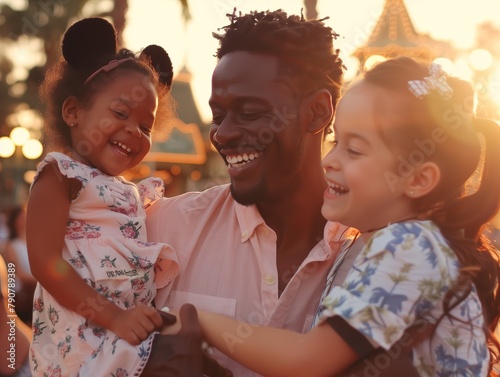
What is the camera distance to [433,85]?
220cm

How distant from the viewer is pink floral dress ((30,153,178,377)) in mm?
2582

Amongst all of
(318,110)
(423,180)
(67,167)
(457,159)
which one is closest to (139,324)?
(67,167)

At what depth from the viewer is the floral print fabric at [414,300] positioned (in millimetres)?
1892

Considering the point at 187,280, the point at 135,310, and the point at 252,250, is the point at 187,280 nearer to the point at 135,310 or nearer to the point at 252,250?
the point at 252,250

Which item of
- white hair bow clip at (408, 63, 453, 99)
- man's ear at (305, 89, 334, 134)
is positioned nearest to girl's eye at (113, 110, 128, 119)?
man's ear at (305, 89, 334, 134)

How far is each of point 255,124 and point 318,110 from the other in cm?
38

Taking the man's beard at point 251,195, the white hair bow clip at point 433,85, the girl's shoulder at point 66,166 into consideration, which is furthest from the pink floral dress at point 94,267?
the white hair bow clip at point 433,85

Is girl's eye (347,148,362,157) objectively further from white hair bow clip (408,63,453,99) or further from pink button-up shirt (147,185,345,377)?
pink button-up shirt (147,185,345,377)

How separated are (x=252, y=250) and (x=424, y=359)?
41.6 inches

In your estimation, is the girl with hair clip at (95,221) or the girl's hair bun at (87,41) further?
the girl's hair bun at (87,41)

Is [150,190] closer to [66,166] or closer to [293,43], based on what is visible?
[66,166]

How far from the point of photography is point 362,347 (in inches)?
75.2

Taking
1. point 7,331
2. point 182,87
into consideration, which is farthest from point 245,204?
point 182,87

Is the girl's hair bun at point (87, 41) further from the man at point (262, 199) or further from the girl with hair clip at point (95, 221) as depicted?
the man at point (262, 199)
